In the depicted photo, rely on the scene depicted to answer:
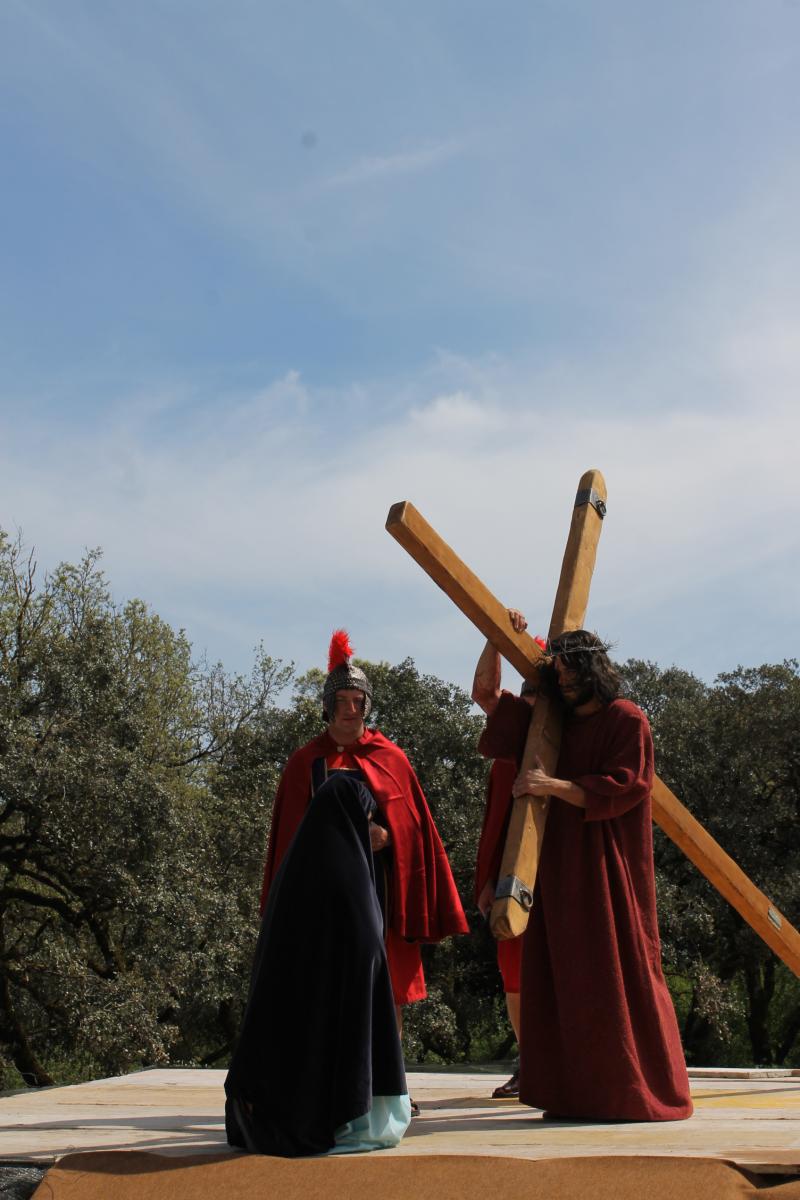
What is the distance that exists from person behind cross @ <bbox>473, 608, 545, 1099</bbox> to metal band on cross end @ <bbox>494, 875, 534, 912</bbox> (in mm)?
538

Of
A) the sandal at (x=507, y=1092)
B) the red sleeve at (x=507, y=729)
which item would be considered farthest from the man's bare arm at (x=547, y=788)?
the sandal at (x=507, y=1092)

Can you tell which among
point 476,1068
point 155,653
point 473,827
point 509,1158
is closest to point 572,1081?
point 509,1158

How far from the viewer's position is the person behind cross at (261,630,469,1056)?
16.4ft

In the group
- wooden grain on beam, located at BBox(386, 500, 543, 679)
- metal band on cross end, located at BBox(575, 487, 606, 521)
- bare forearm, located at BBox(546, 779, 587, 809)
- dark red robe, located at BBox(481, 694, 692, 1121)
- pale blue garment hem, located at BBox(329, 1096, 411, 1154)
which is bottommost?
pale blue garment hem, located at BBox(329, 1096, 411, 1154)

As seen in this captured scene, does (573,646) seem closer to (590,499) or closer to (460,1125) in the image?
(590,499)

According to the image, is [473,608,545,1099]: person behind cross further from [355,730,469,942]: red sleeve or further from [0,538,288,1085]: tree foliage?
[0,538,288,1085]: tree foliage

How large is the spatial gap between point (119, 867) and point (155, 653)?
18.0 feet

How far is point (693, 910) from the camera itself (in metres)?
15.9

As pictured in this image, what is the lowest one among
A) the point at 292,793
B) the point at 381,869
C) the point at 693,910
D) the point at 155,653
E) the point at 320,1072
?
the point at 320,1072

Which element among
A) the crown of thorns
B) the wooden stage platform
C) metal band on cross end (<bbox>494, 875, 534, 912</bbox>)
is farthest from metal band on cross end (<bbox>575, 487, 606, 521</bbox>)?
the wooden stage platform

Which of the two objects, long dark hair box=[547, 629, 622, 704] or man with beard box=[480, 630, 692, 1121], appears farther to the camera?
long dark hair box=[547, 629, 622, 704]

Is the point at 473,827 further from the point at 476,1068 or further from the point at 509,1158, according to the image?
the point at 509,1158

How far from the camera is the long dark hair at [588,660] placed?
15.4ft

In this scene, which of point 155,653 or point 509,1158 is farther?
point 155,653
